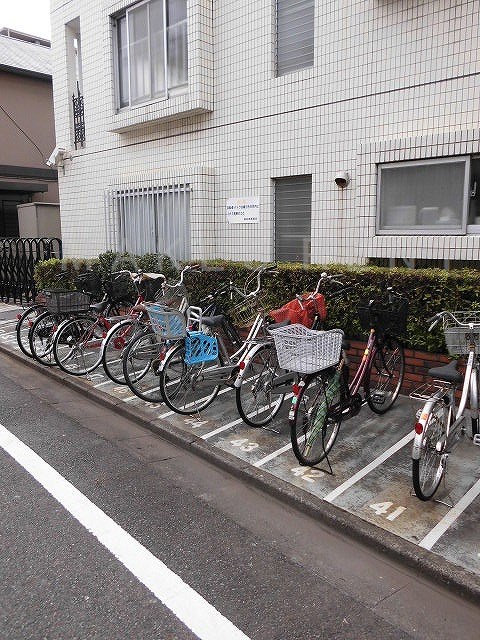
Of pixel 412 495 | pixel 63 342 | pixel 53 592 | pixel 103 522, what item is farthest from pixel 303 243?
pixel 53 592

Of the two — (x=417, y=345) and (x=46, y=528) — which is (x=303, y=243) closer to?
(x=417, y=345)

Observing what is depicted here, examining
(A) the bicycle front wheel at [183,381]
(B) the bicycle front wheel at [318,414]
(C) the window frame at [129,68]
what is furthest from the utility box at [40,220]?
(B) the bicycle front wheel at [318,414]

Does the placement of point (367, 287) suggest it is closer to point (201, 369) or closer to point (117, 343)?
point (201, 369)

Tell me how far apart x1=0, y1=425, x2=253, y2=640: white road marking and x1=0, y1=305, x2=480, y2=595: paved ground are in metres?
1.11

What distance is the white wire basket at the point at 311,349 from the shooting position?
13.4 feet

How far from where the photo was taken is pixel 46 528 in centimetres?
346

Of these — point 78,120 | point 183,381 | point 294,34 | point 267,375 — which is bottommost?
point 183,381

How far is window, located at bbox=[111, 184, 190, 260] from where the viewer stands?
9.07 m

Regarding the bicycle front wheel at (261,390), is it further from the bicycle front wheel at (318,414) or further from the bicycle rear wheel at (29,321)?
the bicycle rear wheel at (29,321)

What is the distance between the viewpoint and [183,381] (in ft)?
17.7

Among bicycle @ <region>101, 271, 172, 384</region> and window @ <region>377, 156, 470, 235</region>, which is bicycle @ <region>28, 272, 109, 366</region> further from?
window @ <region>377, 156, 470, 235</region>

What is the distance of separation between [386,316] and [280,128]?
4.02 m

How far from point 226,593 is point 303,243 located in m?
5.60

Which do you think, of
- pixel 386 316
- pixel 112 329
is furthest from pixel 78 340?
pixel 386 316
